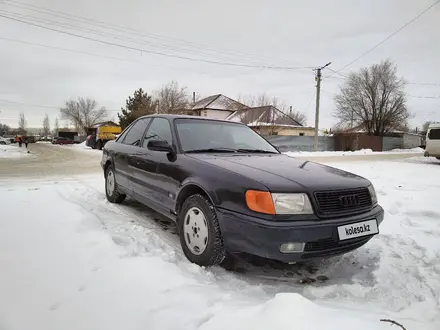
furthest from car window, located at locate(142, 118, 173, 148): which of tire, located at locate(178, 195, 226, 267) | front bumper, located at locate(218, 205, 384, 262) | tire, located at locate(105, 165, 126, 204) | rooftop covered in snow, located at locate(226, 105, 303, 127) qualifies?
rooftop covered in snow, located at locate(226, 105, 303, 127)

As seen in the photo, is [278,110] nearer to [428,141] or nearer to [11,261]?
[428,141]

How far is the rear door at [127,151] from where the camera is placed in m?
4.27

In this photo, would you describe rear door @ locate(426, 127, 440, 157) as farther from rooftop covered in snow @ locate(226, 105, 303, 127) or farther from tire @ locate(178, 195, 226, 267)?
tire @ locate(178, 195, 226, 267)

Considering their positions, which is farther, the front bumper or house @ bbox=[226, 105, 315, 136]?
house @ bbox=[226, 105, 315, 136]

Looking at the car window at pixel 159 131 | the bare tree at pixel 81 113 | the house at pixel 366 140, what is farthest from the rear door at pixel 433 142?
the bare tree at pixel 81 113

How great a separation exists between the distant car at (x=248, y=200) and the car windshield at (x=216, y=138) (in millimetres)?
13

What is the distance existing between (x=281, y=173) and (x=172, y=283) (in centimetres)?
128

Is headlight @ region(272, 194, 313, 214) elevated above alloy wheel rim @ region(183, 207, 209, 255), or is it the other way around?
headlight @ region(272, 194, 313, 214)

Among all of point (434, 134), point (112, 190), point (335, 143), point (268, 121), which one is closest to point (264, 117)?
point (268, 121)

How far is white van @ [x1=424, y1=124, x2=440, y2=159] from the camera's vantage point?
53.3 ft

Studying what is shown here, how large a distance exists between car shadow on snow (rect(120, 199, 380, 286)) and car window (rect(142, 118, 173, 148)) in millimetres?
1567

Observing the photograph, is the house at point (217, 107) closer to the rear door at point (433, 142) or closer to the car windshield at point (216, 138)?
the rear door at point (433, 142)

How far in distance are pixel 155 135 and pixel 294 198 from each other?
222 cm

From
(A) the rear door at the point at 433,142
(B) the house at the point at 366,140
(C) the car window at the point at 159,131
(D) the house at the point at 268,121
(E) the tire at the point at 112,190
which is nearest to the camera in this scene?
(C) the car window at the point at 159,131
